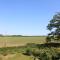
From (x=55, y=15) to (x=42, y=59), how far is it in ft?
117

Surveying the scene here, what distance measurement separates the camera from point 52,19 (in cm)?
5988

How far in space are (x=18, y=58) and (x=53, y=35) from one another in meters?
30.1

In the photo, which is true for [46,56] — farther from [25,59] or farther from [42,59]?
[25,59]

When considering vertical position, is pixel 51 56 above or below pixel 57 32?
below

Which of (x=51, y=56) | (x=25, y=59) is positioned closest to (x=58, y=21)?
(x=25, y=59)

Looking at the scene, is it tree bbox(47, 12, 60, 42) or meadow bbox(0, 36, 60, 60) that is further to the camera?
tree bbox(47, 12, 60, 42)

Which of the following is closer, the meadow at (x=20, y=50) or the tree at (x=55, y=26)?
the meadow at (x=20, y=50)

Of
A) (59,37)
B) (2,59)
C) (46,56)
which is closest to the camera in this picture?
(46,56)

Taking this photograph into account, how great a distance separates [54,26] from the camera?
60344 millimetres

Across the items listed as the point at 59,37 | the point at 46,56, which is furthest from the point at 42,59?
the point at 59,37

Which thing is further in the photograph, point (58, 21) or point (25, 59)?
point (58, 21)

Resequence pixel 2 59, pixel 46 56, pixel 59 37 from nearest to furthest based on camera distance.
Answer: pixel 46 56 < pixel 2 59 < pixel 59 37

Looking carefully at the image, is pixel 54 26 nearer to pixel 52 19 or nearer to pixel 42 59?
pixel 52 19

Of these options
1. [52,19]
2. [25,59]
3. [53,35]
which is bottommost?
[25,59]
